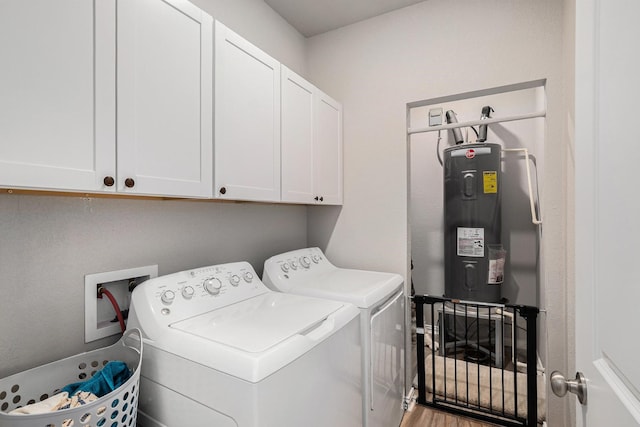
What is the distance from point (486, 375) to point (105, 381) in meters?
2.45

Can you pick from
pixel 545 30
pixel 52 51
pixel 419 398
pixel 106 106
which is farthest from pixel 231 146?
pixel 419 398

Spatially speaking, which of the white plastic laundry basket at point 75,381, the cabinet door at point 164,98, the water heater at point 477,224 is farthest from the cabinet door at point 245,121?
the water heater at point 477,224

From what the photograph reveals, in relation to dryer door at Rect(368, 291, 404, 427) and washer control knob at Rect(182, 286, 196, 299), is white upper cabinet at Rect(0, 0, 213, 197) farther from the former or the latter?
dryer door at Rect(368, 291, 404, 427)

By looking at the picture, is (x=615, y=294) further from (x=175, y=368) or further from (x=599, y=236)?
(x=175, y=368)

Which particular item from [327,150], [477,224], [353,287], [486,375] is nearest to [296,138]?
[327,150]

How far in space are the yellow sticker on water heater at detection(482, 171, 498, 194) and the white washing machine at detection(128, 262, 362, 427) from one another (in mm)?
1569

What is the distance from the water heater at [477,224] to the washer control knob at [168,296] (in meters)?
2.04

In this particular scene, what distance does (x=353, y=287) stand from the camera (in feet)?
5.45

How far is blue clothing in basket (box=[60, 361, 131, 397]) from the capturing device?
94cm

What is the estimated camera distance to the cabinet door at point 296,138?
1.70 m

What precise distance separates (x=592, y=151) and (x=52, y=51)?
4.37 ft

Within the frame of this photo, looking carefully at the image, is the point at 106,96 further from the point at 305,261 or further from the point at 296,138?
the point at 305,261

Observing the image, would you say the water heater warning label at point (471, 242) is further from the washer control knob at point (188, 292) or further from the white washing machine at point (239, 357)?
the washer control knob at point (188, 292)

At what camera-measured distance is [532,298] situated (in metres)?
2.66
